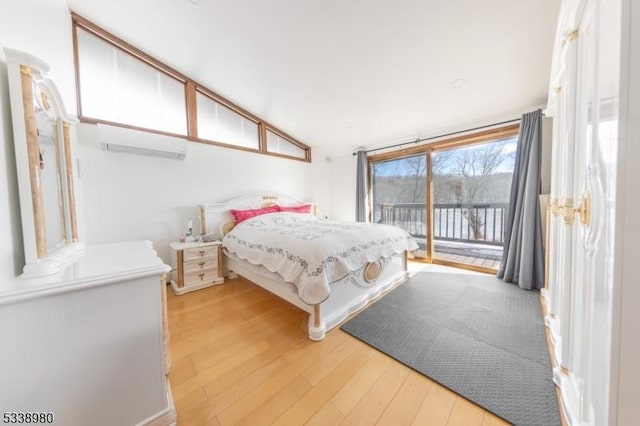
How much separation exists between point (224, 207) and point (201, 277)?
1.04 meters

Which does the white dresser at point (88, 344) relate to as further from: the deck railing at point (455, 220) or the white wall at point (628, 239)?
the deck railing at point (455, 220)

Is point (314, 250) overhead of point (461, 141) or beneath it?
beneath

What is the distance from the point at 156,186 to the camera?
2.81 m

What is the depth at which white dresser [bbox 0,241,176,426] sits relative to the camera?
776 mm

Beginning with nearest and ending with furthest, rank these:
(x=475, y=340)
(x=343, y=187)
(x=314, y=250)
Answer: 1. (x=475, y=340)
2. (x=314, y=250)
3. (x=343, y=187)

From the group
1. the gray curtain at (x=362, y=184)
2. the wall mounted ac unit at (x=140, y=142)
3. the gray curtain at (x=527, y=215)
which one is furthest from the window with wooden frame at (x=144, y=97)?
the gray curtain at (x=527, y=215)

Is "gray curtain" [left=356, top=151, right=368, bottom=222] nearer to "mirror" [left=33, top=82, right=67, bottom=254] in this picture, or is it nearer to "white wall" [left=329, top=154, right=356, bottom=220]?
"white wall" [left=329, top=154, right=356, bottom=220]

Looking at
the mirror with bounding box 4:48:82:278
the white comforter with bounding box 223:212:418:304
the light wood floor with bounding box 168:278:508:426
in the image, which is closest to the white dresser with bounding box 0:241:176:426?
the mirror with bounding box 4:48:82:278

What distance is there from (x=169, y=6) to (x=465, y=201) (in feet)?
15.2

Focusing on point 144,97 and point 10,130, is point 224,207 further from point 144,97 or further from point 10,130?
point 10,130

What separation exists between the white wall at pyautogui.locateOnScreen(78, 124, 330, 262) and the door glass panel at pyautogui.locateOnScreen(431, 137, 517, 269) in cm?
309

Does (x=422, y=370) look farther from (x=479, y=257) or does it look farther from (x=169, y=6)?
(x=169, y=6)

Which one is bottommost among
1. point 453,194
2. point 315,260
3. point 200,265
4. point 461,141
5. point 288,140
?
point 200,265

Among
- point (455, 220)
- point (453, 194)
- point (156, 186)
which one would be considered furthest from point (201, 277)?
point (455, 220)
